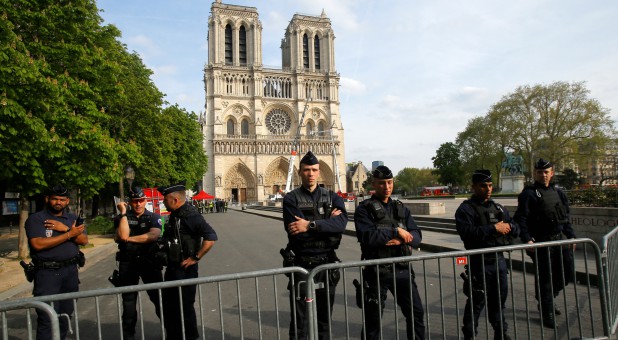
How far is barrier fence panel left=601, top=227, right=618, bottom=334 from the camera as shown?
4000 millimetres

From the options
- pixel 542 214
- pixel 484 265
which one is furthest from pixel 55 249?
pixel 542 214

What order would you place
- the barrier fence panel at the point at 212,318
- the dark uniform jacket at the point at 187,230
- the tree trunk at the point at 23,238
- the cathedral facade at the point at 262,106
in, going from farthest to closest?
the cathedral facade at the point at 262,106
the tree trunk at the point at 23,238
the barrier fence panel at the point at 212,318
the dark uniform jacket at the point at 187,230

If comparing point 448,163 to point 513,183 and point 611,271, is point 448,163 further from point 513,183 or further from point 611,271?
point 611,271

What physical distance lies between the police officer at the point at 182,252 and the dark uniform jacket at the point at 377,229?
161cm

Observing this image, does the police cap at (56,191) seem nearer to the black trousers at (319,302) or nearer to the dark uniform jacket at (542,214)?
the black trousers at (319,302)

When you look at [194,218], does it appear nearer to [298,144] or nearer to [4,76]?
[4,76]

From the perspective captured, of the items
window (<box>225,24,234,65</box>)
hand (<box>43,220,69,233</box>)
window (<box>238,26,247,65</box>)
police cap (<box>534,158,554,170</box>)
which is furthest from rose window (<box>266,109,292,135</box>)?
hand (<box>43,220,69,233</box>)

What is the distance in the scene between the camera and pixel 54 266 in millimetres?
4344

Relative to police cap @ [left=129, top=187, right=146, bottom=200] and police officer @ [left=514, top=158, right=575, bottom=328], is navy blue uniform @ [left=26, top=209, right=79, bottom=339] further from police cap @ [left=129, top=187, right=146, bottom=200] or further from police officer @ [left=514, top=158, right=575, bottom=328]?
police officer @ [left=514, top=158, right=575, bottom=328]

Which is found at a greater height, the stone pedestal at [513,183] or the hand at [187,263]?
the stone pedestal at [513,183]

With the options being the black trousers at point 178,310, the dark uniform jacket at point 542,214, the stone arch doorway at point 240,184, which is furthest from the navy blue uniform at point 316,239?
the stone arch doorway at point 240,184

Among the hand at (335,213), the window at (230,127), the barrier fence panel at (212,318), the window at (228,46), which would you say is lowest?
the barrier fence panel at (212,318)

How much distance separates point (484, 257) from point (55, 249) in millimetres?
4589

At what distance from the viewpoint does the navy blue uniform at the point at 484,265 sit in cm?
383
